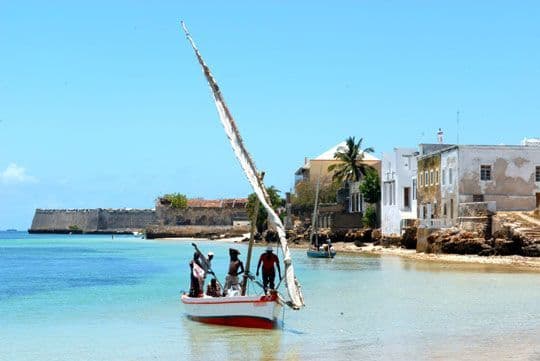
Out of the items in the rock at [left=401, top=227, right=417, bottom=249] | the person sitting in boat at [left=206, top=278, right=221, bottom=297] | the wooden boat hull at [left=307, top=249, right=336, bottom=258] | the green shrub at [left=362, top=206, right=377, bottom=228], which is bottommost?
the person sitting in boat at [left=206, top=278, right=221, bottom=297]

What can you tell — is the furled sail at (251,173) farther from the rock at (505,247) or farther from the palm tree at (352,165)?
the palm tree at (352,165)

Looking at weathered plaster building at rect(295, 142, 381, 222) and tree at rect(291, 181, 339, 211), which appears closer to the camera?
weathered plaster building at rect(295, 142, 381, 222)

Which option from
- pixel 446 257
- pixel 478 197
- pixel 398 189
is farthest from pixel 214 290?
pixel 398 189

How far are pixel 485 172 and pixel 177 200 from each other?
92390mm

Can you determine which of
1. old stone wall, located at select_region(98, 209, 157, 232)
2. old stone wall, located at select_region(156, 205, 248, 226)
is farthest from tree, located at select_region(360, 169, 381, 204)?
old stone wall, located at select_region(98, 209, 157, 232)

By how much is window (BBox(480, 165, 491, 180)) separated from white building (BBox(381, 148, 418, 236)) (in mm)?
11009

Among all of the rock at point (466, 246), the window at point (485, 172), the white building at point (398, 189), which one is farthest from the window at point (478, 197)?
the white building at point (398, 189)

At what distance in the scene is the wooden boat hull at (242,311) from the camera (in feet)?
64.3

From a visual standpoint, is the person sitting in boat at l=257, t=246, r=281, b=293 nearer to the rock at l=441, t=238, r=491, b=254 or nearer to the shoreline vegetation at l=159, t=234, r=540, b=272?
the shoreline vegetation at l=159, t=234, r=540, b=272

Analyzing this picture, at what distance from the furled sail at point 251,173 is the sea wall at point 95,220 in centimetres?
14492

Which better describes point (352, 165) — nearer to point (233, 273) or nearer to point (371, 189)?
point (371, 189)

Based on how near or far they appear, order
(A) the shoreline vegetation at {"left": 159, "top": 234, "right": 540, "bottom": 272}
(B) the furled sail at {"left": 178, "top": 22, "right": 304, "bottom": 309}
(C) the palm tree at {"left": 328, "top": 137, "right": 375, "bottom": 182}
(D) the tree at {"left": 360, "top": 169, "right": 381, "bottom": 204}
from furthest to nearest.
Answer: (C) the palm tree at {"left": 328, "top": 137, "right": 375, "bottom": 182} < (D) the tree at {"left": 360, "top": 169, "right": 381, "bottom": 204} < (A) the shoreline vegetation at {"left": 159, "top": 234, "right": 540, "bottom": 272} < (B) the furled sail at {"left": 178, "top": 22, "right": 304, "bottom": 309}

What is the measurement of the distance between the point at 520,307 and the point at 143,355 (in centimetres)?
1219

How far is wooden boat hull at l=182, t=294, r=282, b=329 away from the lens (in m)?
19.6
